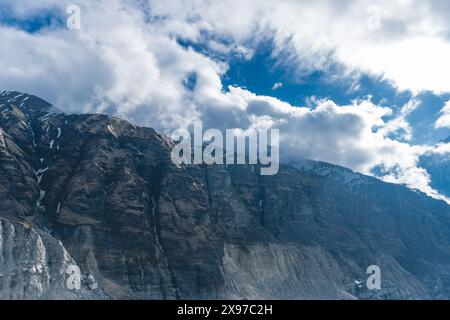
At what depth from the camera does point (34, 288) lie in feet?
638
